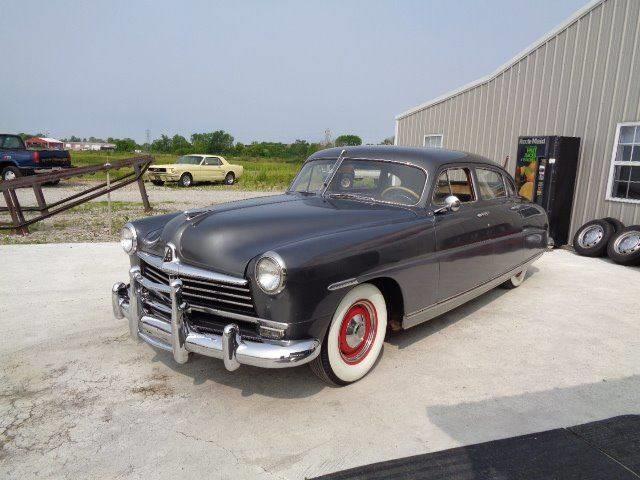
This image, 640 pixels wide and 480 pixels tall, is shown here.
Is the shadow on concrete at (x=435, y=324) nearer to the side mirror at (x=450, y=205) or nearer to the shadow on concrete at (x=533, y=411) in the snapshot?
the shadow on concrete at (x=533, y=411)

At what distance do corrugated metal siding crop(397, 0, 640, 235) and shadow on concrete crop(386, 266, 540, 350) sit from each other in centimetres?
402

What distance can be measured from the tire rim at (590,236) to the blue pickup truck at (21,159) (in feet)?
57.3

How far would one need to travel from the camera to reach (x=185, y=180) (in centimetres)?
2056

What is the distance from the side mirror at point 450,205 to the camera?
3.85 m

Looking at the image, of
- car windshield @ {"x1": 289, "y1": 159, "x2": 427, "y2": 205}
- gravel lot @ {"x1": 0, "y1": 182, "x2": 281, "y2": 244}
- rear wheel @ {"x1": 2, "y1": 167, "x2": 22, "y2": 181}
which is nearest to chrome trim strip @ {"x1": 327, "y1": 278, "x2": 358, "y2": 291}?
car windshield @ {"x1": 289, "y1": 159, "x2": 427, "y2": 205}

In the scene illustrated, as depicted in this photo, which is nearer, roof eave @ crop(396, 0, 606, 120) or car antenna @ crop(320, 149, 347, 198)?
car antenna @ crop(320, 149, 347, 198)

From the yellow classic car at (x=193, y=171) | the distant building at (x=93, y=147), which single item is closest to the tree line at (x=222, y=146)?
the distant building at (x=93, y=147)

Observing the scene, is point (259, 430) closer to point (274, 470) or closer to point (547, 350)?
point (274, 470)

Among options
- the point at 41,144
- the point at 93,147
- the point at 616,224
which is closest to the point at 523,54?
the point at 616,224

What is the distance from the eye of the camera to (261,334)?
2.91m

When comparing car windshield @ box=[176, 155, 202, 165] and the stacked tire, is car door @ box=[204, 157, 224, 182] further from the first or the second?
the stacked tire

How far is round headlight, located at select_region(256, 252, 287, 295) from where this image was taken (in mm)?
2742

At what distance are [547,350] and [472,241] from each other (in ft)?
3.63

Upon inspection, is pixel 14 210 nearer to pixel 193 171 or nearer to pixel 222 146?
pixel 193 171
